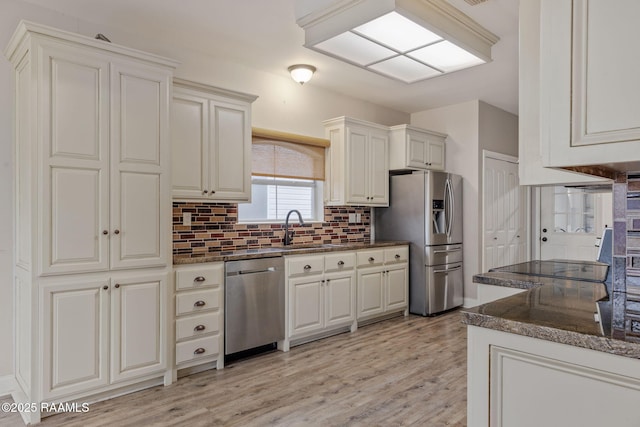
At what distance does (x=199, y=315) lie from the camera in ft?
10.1

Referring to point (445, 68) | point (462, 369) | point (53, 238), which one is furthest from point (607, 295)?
point (53, 238)

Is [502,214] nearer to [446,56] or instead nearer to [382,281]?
[382,281]

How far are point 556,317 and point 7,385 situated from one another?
324 centimetres

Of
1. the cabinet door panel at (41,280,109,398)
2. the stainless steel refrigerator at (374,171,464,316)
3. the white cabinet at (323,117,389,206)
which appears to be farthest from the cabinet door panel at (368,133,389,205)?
the cabinet door panel at (41,280,109,398)

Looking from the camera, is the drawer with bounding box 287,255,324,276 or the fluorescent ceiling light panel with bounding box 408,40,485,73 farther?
the drawer with bounding box 287,255,324,276

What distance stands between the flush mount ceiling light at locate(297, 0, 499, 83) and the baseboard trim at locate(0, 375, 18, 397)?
3072 mm

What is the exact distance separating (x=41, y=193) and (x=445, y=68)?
3204 millimetres

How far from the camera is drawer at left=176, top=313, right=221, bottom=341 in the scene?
9.81 feet

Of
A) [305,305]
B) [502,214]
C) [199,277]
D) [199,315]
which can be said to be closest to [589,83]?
[199,277]

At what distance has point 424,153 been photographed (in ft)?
16.8

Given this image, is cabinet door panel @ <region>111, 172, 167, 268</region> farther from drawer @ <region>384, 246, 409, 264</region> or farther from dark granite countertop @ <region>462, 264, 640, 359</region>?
drawer @ <region>384, 246, 409, 264</region>

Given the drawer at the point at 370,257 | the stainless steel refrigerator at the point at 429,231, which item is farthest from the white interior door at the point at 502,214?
the drawer at the point at 370,257

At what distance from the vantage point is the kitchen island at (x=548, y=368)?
1.13 m

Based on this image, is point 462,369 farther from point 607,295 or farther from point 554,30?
point 554,30
